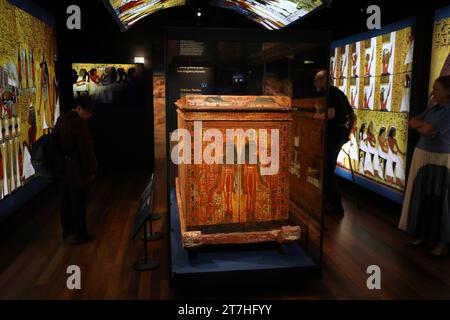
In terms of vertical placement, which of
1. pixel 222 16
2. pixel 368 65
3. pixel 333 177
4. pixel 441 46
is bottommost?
pixel 333 177

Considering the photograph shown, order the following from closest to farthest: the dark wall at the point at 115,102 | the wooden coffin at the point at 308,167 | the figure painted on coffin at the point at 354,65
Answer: the wooden coffin at the point at 308,167
the figure painted on coffin at the point at 354,65
the dark wall at the point at 115,102

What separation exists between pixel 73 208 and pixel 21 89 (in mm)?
2062

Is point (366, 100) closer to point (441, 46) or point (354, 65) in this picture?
point (354, 65)

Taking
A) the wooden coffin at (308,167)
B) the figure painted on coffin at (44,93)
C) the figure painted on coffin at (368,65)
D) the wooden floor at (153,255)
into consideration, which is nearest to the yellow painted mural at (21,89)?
the figure painted on coffin at (44,93)

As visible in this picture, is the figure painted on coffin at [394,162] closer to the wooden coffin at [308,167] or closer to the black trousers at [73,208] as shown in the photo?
the wooden coffin at [308,167]

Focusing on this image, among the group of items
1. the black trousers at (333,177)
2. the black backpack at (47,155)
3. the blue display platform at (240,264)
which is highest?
the black backpack at (47,155)

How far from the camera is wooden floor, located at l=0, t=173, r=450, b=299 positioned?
11.8 ft

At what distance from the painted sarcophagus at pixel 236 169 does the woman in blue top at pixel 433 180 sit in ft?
4.83

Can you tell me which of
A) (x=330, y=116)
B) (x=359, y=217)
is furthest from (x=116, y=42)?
(x=359, y=217)

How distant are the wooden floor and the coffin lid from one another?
58.5 inches

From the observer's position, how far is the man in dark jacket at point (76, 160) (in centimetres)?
451

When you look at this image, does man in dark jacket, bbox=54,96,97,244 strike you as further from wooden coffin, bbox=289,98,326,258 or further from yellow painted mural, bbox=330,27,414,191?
yellow painted mural, bbox=330,27,414,191

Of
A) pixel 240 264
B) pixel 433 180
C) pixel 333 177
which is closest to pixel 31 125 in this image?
pixel 240 264

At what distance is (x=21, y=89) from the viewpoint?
578 cm
